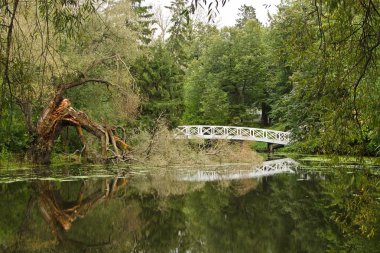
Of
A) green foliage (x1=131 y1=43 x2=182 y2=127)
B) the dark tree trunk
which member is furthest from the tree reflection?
the dark tree trunk

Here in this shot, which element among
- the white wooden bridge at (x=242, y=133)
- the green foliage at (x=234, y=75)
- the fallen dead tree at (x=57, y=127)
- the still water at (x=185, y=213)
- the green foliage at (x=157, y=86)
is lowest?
the still water at (x=185, y=213)

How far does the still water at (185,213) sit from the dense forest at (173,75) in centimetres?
83

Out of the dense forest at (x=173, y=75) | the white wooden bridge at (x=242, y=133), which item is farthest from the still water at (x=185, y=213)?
the white wooden bridge at (x=242, y=133)

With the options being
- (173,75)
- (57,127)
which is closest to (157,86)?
(173,75)

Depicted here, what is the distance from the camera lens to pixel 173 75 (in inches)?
921

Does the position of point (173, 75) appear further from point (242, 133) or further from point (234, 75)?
point (234, 75)

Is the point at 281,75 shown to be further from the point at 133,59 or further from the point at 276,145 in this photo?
the point at 133,59

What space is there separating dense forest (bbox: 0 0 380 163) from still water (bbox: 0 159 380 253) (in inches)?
32.5

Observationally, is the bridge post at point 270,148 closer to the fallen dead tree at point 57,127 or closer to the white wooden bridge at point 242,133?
the white wooden bridge at point 242,133

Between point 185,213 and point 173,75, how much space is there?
15.6 meters

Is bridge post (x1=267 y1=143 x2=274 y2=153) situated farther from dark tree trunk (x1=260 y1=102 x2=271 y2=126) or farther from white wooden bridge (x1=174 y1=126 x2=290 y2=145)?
dark tree trunk (x1=260 y1=102 x2=271 y2=126)

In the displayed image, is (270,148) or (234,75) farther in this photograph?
(234,75)

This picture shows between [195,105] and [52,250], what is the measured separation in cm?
3297

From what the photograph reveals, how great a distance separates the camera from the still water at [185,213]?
5773 mm
